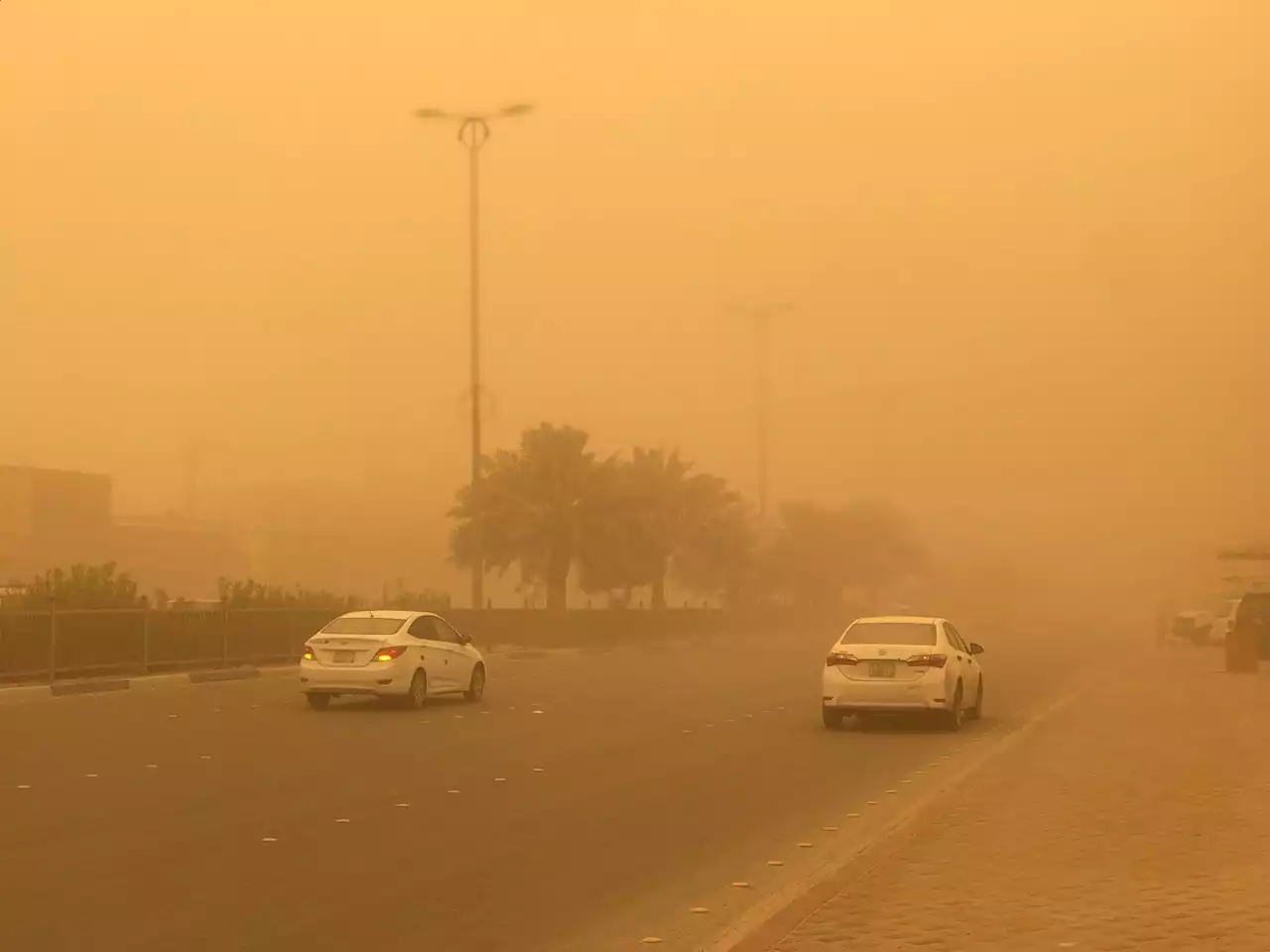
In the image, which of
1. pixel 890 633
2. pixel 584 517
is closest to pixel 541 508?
pixel 584 517

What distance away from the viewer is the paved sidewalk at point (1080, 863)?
29.6 ft

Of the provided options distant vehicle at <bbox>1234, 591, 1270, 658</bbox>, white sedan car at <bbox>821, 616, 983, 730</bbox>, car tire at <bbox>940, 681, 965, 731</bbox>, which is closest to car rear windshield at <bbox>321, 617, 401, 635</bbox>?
white sedan car at <bbox>821, 616, 983, 730</bbox>

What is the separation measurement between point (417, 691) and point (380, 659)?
87 cm

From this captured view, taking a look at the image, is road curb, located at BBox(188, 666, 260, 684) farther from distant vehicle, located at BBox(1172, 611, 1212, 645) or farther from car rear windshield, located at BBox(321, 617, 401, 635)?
distant vehicle, located at BBox(1172, 611, 1212, 645)

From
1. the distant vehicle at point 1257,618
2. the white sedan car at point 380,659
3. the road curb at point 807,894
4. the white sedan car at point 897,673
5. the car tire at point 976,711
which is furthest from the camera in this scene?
the distant vehicle at point 1257,618

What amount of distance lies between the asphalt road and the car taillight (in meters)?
0.92

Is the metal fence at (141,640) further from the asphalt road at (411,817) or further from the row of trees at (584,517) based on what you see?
the row of trees at (584,517)

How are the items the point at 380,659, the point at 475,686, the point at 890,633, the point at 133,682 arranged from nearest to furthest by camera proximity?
1. the point at 890,633
2. the point at 380,659
3. the point at 475,686
4. the point at 133,682

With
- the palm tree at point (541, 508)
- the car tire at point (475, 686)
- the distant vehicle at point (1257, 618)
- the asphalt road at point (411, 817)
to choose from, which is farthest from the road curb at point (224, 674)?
the palm tree at point (541, 508)

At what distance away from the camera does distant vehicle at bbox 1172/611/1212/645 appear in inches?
2616

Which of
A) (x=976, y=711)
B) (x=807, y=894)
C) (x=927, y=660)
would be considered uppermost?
(x=927, y=660)

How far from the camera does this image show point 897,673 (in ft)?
77.6

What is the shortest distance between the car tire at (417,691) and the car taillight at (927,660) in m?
7.84

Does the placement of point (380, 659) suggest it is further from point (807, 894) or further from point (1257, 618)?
point (1257, 618)
